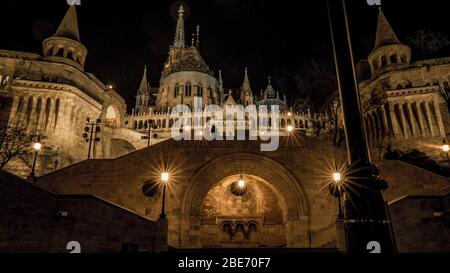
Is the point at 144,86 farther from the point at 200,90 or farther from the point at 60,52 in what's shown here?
the point at 60,52

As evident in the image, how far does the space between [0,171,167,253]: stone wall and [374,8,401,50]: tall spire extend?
32.0m

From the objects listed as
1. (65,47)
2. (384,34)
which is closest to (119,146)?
(65,47)

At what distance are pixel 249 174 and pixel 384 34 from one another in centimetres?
2612

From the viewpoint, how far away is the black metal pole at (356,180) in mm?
5043

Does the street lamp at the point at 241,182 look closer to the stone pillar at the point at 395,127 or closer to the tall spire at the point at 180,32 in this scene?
the stone pillar at the point at 395,127

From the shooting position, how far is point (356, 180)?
214 inches

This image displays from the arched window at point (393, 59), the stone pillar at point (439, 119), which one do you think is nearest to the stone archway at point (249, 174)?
the stone pillar at point (439, 119)

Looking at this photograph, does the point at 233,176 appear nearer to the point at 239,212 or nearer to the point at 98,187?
the point at 239,212

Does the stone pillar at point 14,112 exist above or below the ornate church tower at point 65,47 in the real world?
below

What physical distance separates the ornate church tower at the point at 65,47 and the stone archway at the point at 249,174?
2303 centimetres

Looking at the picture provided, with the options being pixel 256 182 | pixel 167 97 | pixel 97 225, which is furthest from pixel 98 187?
pixel 167 97

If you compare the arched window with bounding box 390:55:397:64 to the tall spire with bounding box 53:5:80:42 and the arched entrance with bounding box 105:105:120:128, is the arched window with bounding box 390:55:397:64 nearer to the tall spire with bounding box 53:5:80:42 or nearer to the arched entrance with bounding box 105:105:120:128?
the arched entrance with bounding box 105:105:120:128

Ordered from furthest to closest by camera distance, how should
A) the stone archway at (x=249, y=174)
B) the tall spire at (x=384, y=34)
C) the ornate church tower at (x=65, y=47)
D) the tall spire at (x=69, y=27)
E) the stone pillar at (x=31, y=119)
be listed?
the tall spire at (x=69, y=27)
the tall spire at (x=384, y=34)
the ornate church tower at (x=65, y=47)
the stone pillar at (x=31, y=119)
the stone archway at (x=249, y=174)
